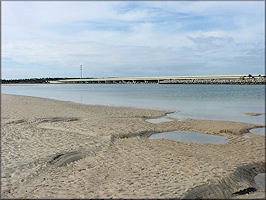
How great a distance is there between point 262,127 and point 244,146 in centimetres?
539

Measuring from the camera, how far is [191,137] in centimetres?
1196

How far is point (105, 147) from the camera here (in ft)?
31.2

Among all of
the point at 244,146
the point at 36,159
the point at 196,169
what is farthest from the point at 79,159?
the point at 244,146

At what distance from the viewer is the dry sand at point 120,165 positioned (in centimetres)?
590

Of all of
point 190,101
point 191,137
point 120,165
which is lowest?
point 190,101

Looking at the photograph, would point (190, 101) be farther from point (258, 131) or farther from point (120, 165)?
point (120, 165)

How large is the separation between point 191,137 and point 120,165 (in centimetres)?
544

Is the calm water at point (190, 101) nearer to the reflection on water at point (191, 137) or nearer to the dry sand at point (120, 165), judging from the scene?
the reflection on water at point (191, 137)

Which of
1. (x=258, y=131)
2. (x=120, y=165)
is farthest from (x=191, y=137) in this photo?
(x=120, y=165)

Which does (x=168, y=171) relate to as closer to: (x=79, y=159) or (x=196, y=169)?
(x=196, y=169)

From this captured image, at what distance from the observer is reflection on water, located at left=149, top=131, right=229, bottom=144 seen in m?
11.2

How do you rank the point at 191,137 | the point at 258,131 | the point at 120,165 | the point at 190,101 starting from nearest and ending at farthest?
1. the point at 120,165
2. the point at 191,137
3. the point at 258,131
4. the point at 190,101

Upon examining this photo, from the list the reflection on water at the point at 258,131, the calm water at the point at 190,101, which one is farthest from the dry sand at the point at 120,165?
the calm water at the point at 190,101

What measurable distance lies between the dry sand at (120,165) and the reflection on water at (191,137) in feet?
1.75
